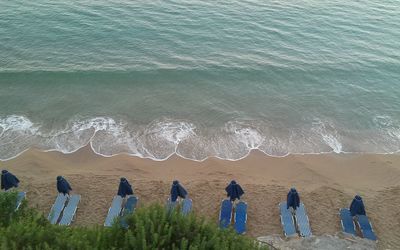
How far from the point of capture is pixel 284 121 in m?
23.2

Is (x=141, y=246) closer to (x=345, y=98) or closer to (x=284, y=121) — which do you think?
(x=284, y=121)

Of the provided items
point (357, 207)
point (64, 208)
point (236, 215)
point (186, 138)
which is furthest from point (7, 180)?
point (357, 207)

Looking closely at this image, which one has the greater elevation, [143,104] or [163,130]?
[143,104]

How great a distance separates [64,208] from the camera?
51.8 feet

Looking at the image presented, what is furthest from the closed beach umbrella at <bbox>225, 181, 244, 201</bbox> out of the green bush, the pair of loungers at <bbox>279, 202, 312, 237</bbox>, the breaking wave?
the green bush

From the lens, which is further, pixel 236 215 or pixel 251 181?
pixel 251 181

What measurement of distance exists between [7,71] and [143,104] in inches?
396

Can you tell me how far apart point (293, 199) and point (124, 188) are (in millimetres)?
6682

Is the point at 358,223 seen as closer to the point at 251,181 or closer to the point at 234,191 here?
the point at 251,181

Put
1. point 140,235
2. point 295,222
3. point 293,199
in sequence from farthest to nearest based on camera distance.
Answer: point 295,222 → point 293,199 → point 140,235

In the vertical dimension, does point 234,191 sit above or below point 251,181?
below

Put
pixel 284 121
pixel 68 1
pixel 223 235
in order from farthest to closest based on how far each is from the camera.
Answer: pixel 68 1
pixel 284 121
pixel 223 235

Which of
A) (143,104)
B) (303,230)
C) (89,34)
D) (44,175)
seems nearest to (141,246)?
(303,230)

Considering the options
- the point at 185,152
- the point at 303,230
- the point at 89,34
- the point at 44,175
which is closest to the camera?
the point at 303,230
